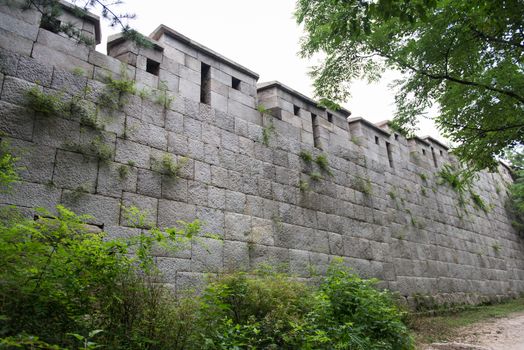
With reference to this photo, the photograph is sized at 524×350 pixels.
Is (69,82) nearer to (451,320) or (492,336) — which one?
(492,336)

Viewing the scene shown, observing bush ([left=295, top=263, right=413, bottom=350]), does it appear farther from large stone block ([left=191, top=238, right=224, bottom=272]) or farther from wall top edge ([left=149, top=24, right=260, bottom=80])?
wall top edge ([left=149, top=24, right=260, bottom=80])

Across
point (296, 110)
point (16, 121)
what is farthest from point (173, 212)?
point (296, 110)

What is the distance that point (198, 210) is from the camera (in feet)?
17.0

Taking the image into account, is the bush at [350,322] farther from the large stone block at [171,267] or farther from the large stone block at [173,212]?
the large stone block at [173,212]

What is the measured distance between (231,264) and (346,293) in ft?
5.36

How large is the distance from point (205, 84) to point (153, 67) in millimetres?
889

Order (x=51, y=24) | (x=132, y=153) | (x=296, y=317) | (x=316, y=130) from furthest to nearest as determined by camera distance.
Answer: (x=316, y=130) → (x=132, y=153) → (x=51, y=24) → (x=296, y=317)

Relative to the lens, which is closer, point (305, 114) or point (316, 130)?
point (305, 114)

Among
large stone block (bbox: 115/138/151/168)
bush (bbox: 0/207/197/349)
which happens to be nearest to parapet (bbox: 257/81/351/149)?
large stone block (bbox: 115/138/151/168)

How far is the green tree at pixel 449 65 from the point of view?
608 cm

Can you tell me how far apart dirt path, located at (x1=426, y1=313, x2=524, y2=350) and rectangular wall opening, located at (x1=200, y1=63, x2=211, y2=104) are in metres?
5.02

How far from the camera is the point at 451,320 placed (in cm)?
799

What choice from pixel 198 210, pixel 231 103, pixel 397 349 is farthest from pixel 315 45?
pixel 397 349

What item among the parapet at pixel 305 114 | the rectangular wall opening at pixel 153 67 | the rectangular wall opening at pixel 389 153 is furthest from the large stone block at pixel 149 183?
the rectangular wall opening at pixel 389 153
